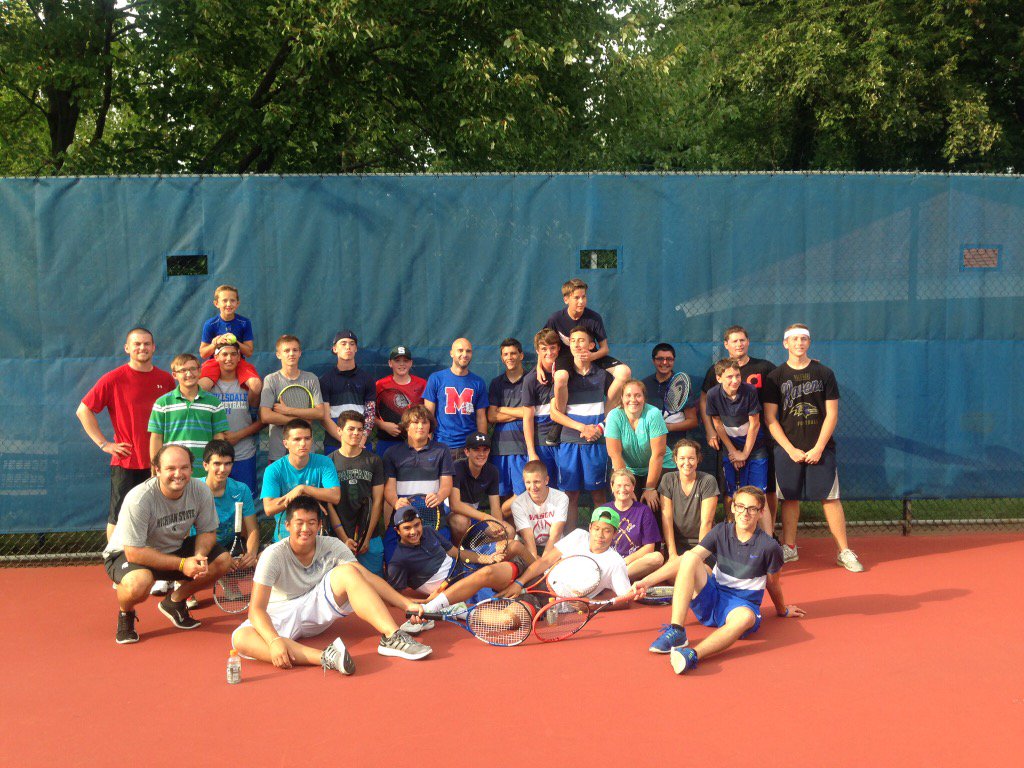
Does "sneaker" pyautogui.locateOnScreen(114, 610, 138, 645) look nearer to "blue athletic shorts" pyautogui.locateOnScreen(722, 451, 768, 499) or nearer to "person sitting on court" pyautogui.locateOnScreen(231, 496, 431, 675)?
"person sitting on court" pyautogui.locateOnScreen(231, 496, 431, 675)

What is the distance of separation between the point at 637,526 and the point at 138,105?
8.67m

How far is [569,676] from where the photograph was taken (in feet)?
15.4

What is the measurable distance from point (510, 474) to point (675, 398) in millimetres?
1444

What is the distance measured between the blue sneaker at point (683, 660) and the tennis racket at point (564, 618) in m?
0.60

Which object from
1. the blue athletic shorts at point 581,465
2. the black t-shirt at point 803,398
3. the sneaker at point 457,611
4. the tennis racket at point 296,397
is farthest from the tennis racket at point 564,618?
the tennis racket at point 296,397

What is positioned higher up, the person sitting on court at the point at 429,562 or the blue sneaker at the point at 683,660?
the person sitting on court at the point at 429,562

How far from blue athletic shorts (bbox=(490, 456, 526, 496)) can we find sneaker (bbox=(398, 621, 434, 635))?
1604mm

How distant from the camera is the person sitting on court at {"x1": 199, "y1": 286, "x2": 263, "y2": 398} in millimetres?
6637

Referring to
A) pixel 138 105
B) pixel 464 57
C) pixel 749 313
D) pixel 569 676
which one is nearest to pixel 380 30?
pixel 464 57

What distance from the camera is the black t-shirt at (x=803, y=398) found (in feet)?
22.4

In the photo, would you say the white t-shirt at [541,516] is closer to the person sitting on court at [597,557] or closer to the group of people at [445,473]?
the group of people at [445,473]

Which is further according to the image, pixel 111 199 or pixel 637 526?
pixel 111 199

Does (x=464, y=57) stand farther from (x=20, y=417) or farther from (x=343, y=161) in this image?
(x=20, y=417)

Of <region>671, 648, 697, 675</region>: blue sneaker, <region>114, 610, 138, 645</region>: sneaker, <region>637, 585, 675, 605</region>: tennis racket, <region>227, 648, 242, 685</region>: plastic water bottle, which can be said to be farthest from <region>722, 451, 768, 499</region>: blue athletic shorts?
<region>114, 610, 138, 645</region>: sneaker
